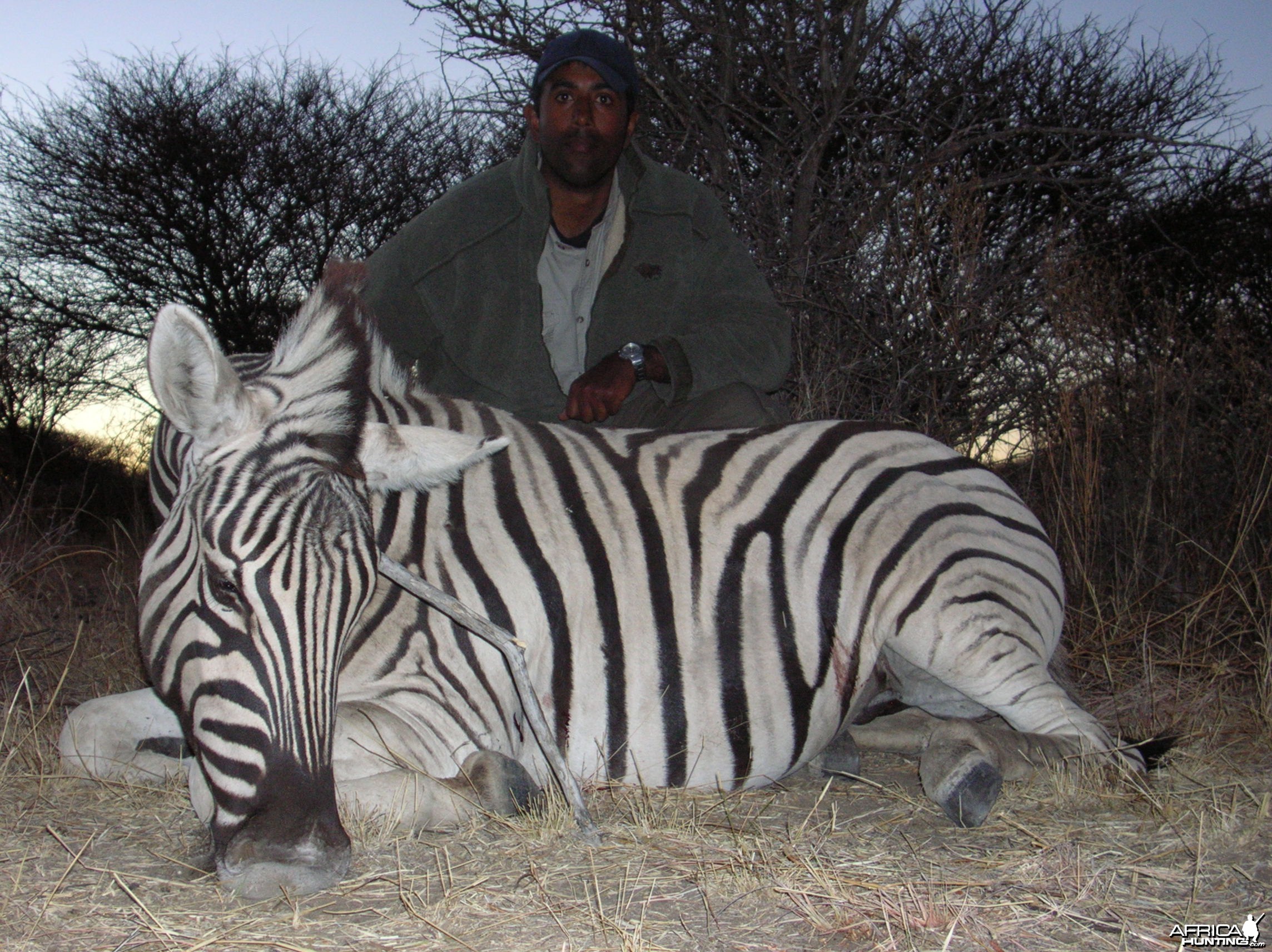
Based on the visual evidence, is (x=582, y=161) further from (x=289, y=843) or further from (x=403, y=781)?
(x=289, y=843)

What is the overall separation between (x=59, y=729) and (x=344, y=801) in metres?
1.33

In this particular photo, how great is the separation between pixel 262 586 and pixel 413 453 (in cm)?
40

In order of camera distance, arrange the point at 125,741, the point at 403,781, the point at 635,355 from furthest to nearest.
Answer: the point at 635,355 → the point at 125,741 → the point at 403,781

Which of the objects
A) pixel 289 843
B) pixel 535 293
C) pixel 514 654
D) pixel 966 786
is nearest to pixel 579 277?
pixel 535 293

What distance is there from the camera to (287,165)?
436 inches

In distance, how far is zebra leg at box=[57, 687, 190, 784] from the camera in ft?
8.05

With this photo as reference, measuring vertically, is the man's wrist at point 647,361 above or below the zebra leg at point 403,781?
above

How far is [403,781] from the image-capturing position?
6.86 feet

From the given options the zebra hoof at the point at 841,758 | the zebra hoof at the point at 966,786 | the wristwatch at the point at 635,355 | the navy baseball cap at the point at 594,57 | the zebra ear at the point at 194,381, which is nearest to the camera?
the zebra ear at the point at 194,381

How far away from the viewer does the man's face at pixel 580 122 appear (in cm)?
369

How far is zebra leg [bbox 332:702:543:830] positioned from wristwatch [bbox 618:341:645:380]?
1445 mm

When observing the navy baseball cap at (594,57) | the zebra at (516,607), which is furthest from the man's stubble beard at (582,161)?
the zebra at (516,607)

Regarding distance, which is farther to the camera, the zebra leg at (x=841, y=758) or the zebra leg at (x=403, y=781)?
→ the zebra leg at (x=841, y=758)

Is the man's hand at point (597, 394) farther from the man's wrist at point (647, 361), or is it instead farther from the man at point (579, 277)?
the man at point (579, 277)
